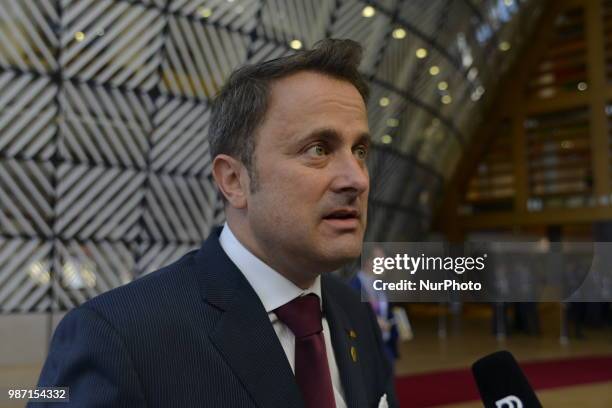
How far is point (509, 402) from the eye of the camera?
1.44m

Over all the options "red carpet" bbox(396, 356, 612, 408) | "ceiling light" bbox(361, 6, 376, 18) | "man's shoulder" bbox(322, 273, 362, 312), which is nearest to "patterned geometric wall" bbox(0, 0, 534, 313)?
"ceiling light" bbox(361, 6, 376, 18)

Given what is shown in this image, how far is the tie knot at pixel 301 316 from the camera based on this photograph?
1.50 m

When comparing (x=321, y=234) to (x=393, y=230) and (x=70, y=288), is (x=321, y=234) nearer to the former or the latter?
(x=70, y=288)

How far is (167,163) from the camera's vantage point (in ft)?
40.6

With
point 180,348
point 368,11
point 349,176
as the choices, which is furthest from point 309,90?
point 368,11

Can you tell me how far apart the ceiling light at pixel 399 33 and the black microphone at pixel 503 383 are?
15.0m

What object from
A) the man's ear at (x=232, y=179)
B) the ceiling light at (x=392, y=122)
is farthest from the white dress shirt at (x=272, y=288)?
the ceiling light at (x=392, y=122)

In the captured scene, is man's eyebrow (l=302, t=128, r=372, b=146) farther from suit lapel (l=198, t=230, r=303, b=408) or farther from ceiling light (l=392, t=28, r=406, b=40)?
ceiling light (l=392, t=28, r=406, b=40)

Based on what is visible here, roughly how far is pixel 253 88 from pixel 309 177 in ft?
0.86

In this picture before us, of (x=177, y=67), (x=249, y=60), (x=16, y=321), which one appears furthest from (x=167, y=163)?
(x=16, y=321)

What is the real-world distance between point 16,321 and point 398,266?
34.2ft

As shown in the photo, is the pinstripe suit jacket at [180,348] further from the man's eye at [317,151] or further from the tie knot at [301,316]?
the man's eye at [317,151]

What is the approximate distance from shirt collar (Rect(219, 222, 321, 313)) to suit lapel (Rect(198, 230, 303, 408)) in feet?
0.08

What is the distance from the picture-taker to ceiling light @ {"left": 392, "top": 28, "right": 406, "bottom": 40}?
51.7ft
